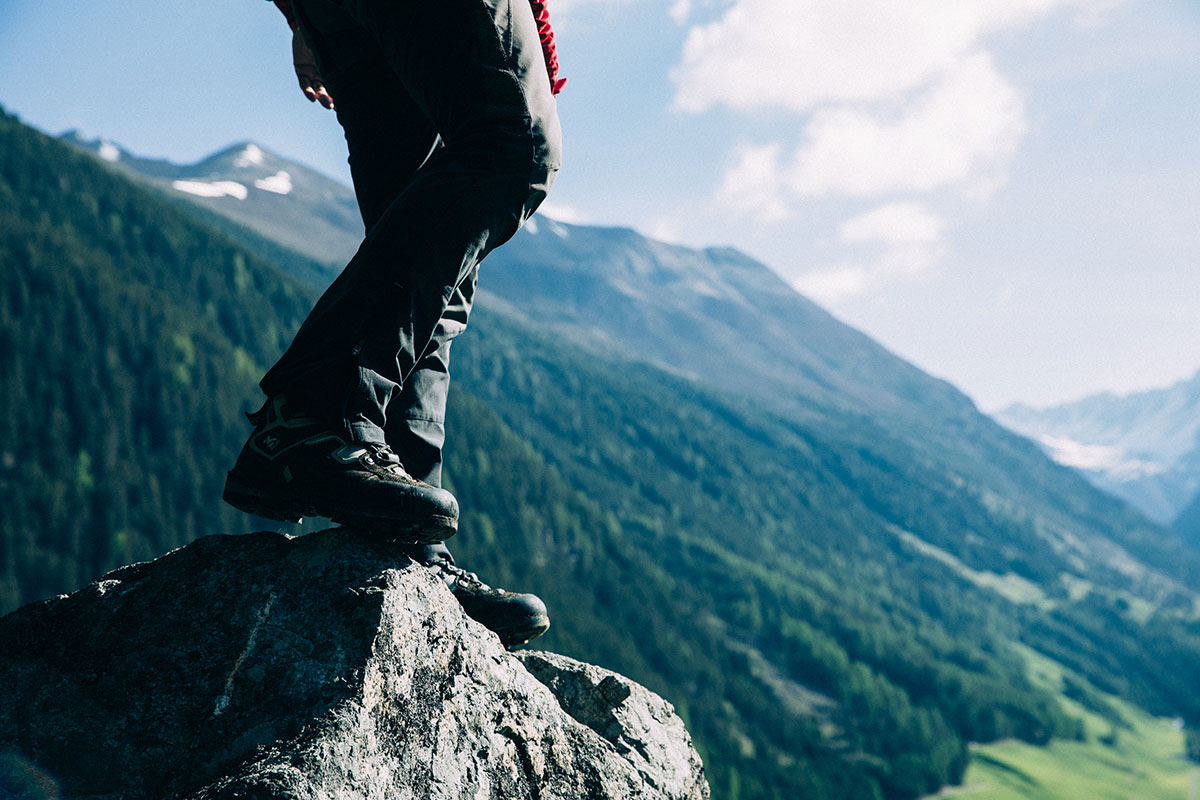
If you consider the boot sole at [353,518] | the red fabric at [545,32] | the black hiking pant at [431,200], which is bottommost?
the boot sole at [353,518]

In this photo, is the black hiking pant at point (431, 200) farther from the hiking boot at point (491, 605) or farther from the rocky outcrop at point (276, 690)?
the hiking boot at point (491, 605)

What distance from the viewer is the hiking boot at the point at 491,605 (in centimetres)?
365

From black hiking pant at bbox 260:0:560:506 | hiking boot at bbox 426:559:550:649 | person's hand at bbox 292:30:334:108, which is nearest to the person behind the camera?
black hiking pant at bbox 260:0:560:506

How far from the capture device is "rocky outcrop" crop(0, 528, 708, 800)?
256cm

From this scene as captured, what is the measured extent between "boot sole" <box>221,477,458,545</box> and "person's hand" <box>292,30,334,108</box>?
6.83ft

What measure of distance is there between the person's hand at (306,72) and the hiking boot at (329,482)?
196 cm

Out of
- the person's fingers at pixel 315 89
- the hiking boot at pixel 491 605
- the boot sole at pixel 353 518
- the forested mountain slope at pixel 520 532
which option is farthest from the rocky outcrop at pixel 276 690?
the forested mountain slope at pixel 520 532

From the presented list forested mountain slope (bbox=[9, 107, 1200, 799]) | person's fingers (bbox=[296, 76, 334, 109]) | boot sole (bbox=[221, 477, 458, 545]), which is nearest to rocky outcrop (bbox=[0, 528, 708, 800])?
boot sole (bbox=[221, 477, 458, 545])

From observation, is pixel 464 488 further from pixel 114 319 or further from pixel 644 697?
pixel 644 697

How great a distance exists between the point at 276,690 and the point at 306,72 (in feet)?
9.66

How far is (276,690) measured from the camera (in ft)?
8.86

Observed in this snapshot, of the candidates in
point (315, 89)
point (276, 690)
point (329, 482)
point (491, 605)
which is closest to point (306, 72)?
point (315, 89)

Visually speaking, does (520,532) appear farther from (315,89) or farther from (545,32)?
(545,32)

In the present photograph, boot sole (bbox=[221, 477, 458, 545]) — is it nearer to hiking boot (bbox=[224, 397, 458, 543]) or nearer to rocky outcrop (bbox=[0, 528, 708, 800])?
hiking boot (bbox=[224, 397, 458, 543])
